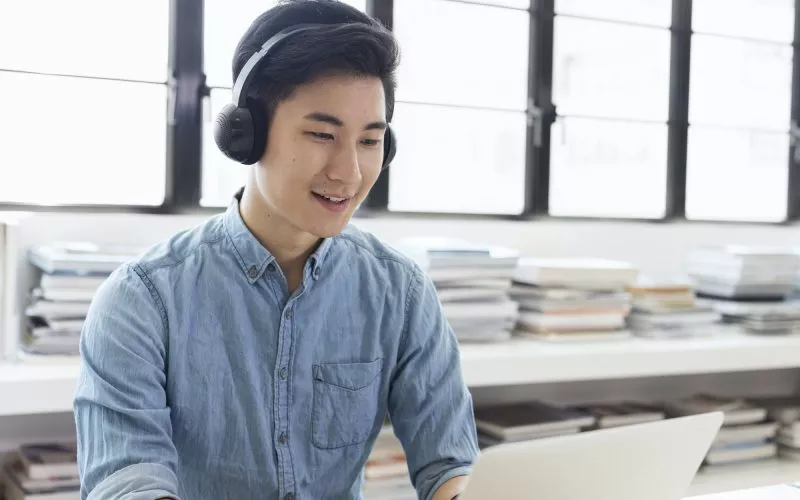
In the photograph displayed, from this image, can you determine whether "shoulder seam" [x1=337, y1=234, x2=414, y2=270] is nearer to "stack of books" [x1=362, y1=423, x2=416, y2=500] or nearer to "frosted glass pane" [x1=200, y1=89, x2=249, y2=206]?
"stack of books" [x1=362, y1=423, x2=416, y2=500]

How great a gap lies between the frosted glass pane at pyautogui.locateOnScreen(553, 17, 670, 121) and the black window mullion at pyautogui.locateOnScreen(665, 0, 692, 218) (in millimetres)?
30

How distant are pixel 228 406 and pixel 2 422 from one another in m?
0.99

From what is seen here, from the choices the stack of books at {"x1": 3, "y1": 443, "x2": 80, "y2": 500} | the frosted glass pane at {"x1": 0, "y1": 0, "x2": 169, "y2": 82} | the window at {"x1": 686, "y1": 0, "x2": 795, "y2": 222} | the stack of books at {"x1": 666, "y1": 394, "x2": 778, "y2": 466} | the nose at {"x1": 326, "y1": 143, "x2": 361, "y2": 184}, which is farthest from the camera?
the window at {"x1": 686, "y1": 0, "x2": 795, "y2": 222}

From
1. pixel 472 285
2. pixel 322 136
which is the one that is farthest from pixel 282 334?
pixel 472 285

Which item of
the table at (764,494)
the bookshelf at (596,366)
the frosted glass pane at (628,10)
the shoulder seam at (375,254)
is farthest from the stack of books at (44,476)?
the frosted glass pane at (628,10)

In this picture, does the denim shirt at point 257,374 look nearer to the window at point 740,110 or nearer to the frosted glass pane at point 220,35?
the frosted glass pane at point 220,35

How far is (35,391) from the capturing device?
1524mm

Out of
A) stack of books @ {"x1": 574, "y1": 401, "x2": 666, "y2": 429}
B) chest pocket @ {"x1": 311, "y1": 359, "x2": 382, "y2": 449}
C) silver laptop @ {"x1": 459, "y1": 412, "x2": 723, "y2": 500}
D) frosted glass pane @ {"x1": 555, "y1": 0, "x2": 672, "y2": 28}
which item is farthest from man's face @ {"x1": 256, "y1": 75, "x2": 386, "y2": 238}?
frosted glass pane @ {"x1": 555, "y1": 0, "x2": 672, "y2": 28}

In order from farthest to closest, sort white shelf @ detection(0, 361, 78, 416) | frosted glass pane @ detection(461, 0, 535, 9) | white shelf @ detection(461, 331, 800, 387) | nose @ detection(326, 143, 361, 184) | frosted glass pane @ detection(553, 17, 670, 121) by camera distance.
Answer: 1. frosted glass pane @ detection(553, 17, 670, 121)
2. frosted glass pane @ detection(461, 0, 535, 9)
3. white shelf @ detection(461, 331, 800, 387)
4. white shelf @ detection(0, 361, 78, 416)
5. nose @ detection(326, 143, 361, 184)

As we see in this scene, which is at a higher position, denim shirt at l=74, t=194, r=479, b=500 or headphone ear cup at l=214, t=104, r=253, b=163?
headphone ear cup at l=214, t=104, r=253, b=163

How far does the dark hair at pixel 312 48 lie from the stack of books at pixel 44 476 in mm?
992

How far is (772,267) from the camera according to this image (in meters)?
2.49

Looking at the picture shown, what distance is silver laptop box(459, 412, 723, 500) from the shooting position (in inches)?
29.8

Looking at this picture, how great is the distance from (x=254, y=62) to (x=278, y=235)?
0.82 ft
